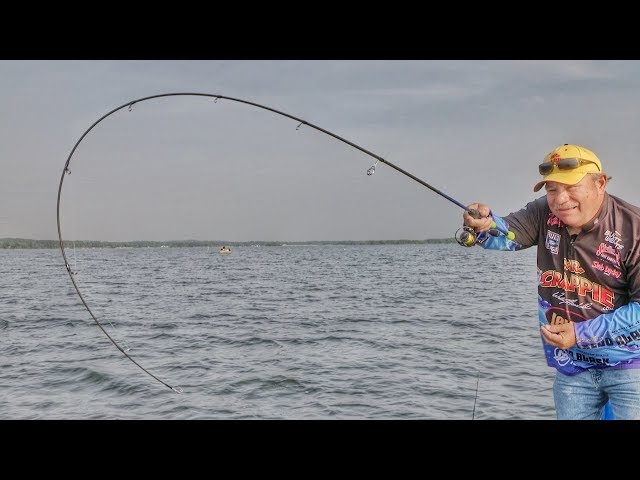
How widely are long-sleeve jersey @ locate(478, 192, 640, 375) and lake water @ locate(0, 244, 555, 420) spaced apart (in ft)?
3.38

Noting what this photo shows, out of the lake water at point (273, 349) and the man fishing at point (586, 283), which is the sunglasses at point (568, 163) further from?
the lake water at point (273, 349)

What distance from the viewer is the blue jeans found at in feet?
9.84

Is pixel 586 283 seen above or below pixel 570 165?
below

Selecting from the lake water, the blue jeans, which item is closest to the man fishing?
the blue jeans

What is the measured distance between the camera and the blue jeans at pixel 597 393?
9.84ft

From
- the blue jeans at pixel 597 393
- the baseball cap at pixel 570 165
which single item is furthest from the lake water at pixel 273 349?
the baseball cap at pixel 570 165

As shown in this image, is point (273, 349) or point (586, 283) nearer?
point (586, 283)

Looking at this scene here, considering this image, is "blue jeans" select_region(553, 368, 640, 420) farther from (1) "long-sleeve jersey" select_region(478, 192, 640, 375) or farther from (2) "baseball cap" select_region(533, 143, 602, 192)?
(2) "baseball cap" select_region(533, 143, 602, 192)

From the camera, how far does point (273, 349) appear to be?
534 inches

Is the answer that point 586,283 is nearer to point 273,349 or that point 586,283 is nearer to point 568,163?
point 568,163

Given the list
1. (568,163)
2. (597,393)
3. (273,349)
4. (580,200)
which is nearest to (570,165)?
(568,163)

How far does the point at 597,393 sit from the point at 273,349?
10.8m
